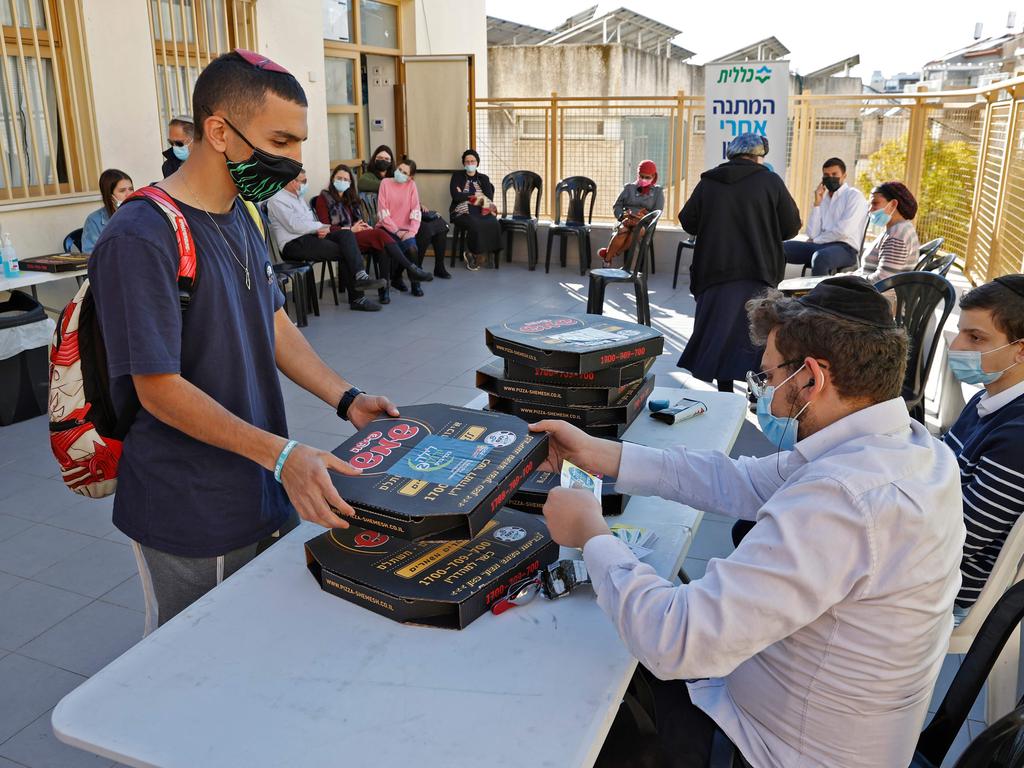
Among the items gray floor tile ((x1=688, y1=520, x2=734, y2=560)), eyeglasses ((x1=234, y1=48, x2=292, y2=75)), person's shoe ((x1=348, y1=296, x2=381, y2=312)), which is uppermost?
eyeglasses ((x1=234, y1=48, x2=292, y2=75))

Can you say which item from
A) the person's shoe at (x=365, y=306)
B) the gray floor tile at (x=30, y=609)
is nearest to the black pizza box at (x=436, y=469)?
the gray floor tile at (x=30, y=609)

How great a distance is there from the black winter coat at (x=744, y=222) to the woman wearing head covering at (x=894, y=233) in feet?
5.27

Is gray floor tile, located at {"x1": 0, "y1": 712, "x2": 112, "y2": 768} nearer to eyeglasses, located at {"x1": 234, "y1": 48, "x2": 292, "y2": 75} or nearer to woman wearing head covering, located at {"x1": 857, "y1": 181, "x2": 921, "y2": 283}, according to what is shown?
eyeglasses, located at {"x1": 234, "y1": 48, "x2": 292, "y2": 75}

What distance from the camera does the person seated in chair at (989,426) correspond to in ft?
6.40

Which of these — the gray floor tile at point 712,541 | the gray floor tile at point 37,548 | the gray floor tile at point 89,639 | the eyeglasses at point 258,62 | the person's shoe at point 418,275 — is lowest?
the gray floor tile at point 89,639

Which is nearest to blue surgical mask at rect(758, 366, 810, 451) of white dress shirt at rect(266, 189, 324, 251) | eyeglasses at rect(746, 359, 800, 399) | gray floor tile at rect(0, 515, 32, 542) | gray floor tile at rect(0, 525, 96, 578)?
eyeglasses at rect(746, 359, 800, 399)

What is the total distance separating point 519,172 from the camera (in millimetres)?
10469

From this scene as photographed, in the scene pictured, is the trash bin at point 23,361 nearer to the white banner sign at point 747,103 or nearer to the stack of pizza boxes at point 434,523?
the stack of pizza boxes at point 434,523

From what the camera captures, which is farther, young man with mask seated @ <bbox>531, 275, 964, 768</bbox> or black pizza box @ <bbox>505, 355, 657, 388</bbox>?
black pizza box @ <bbox>505, 355, 657, 388</bbox>

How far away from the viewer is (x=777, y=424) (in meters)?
1.76

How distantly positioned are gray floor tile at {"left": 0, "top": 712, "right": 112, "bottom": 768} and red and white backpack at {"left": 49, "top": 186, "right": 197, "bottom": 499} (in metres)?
1.00

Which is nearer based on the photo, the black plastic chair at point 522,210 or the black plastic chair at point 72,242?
the black plastic chair at point 72,242

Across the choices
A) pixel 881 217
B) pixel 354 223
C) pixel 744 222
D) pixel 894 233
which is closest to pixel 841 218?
pixel 881 217

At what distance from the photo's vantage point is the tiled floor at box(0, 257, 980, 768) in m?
2.63
